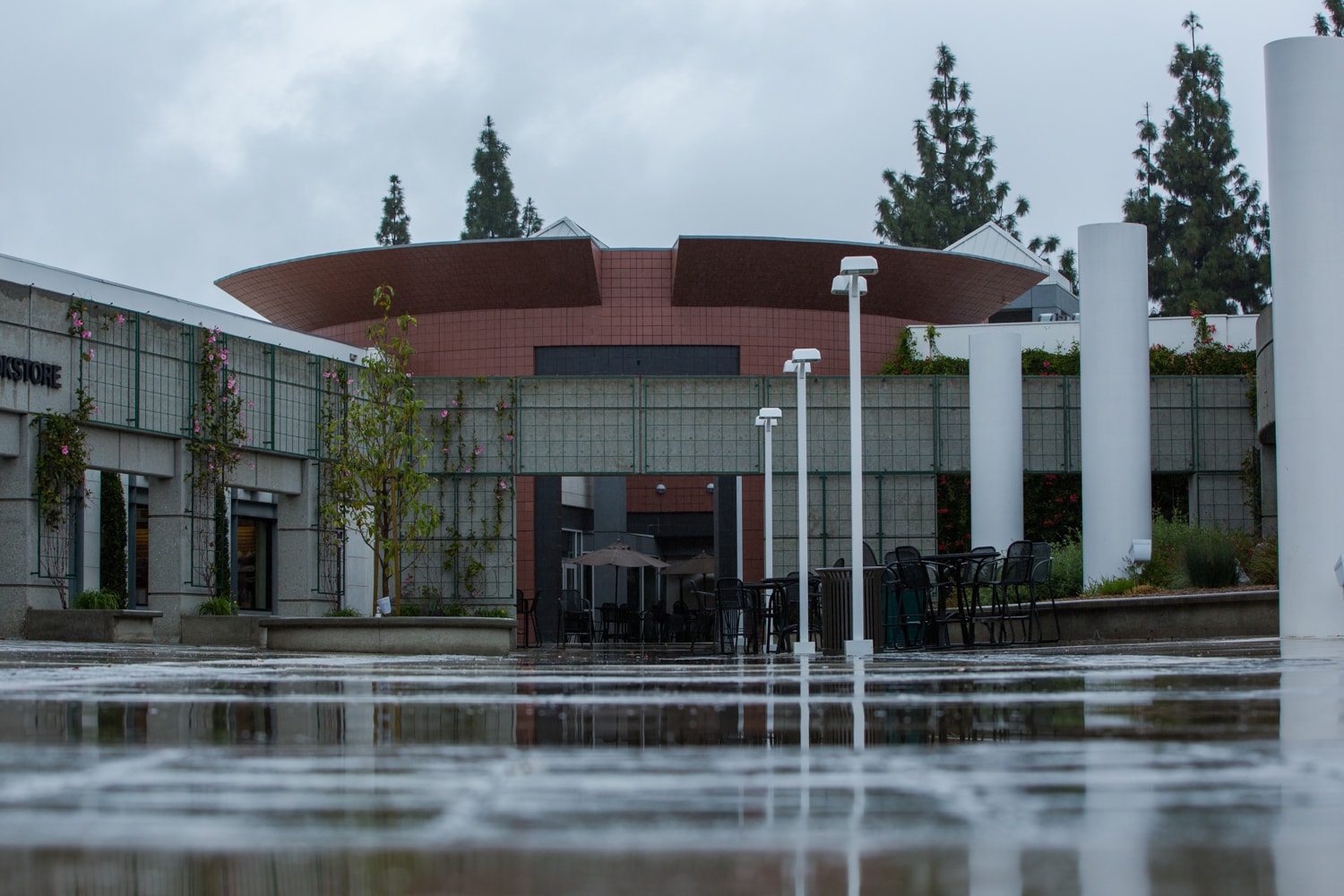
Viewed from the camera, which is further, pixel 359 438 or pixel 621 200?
pixel 621 200

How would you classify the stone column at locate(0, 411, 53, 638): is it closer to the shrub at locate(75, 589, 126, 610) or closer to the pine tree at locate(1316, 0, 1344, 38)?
the shrub at locate(75, 589, 126, 610)

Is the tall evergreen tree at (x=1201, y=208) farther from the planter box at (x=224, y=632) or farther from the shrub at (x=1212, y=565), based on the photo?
the planter box at (x=224, y=632)

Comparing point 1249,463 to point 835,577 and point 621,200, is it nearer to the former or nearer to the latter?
point 835,577

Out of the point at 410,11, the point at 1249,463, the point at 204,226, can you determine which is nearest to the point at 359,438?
the point at 410,11

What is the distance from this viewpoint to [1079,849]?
1562 mm

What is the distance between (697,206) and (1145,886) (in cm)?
6055

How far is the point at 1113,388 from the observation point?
17.9 m

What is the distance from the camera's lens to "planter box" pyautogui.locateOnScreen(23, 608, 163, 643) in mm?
14914

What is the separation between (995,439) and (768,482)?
3.49 m

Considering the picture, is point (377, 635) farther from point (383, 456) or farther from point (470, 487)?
point (470, 487)

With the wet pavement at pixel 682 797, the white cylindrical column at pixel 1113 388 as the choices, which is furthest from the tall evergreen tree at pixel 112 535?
the wet pavement at pixel 682 797

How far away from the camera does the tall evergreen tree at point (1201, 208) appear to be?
47.9 metres

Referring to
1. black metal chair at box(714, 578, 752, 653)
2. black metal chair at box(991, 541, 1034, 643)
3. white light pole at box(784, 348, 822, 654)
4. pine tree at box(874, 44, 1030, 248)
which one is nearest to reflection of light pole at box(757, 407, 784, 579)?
black metal chair at box(714, 578, 752, 653)

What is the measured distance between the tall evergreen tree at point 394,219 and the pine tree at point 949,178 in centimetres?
1879
